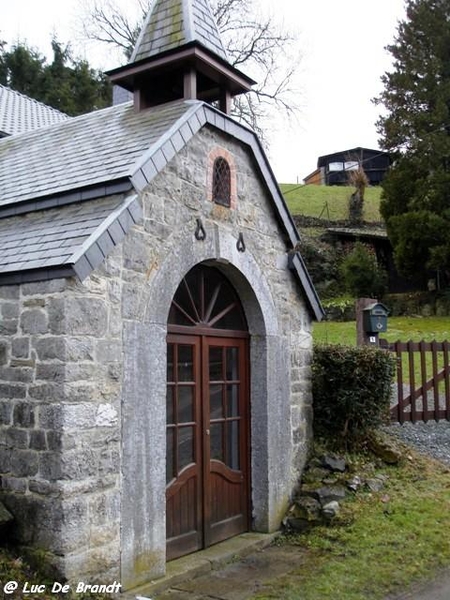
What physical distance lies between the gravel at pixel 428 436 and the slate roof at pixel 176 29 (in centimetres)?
627

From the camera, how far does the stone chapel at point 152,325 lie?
4.89 metres

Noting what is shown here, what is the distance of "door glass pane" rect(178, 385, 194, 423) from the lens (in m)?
6.30

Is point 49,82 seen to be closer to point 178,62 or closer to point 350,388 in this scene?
point 178,62

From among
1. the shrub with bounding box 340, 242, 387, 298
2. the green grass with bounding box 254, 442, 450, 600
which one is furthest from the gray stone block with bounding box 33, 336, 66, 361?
the shrub with bounding box 340, 242, 387, 298

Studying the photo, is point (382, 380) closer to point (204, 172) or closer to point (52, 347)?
point (204, 172)

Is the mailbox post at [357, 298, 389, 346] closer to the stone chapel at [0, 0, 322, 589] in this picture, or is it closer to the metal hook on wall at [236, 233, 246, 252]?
the stone chapel at [0, 0, 322, 589]

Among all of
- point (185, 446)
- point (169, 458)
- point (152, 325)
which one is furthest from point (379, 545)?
point (152, 325)

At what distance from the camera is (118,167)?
5.66m

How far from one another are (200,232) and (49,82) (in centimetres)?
2178

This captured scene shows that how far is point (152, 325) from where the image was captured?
566cm

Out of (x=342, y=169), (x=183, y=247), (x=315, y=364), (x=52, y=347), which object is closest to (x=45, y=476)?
(x=52, y=347)

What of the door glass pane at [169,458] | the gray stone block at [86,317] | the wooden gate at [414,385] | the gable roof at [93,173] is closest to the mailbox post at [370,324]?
the wooden gate at [414,385]

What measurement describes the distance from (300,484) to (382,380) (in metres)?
1.74

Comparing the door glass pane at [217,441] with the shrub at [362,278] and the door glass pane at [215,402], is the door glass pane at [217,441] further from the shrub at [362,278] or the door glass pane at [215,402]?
the shrub at [362,278]
